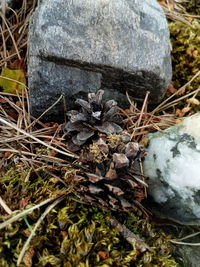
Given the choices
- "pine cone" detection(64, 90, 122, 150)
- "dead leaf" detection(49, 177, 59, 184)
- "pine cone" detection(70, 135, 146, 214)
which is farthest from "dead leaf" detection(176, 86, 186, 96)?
"dead leaf" detection(49, 177, 59, 184)

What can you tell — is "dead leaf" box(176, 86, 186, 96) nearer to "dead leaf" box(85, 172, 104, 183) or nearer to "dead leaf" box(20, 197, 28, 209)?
"dead leaf" box(85, 172, 104, 183)

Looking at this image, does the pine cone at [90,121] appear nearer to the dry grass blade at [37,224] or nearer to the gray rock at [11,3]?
the dry grass blade at [37,224]

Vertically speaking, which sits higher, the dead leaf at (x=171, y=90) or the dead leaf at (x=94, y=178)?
the dead leaf at (x=171, y=90)

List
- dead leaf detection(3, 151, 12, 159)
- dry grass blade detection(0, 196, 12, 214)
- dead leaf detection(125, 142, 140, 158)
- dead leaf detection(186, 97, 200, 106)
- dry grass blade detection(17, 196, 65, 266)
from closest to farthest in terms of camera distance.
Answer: dry grass blade detection(17, 196, 65, 266) < dry grass blade detection(0, 196, 12, 214) < dead leaf detection(125, 142, 140, 158) < dead leaf detection(3, 151, 12, 159) < dead leaf detection(186, 97, 200, 106)

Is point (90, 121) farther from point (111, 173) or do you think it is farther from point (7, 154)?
point (7, 154)

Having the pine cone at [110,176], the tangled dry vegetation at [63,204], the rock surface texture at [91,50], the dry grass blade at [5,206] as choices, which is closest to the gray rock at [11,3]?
the rock surface texture at [91,50]

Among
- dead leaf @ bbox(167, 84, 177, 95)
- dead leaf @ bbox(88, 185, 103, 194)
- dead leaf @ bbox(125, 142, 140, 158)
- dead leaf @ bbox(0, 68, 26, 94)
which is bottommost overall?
dead leaf @ bbox(0, 68, 26, 94)

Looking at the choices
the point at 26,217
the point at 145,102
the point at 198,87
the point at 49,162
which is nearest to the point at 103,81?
the point at 145,102
